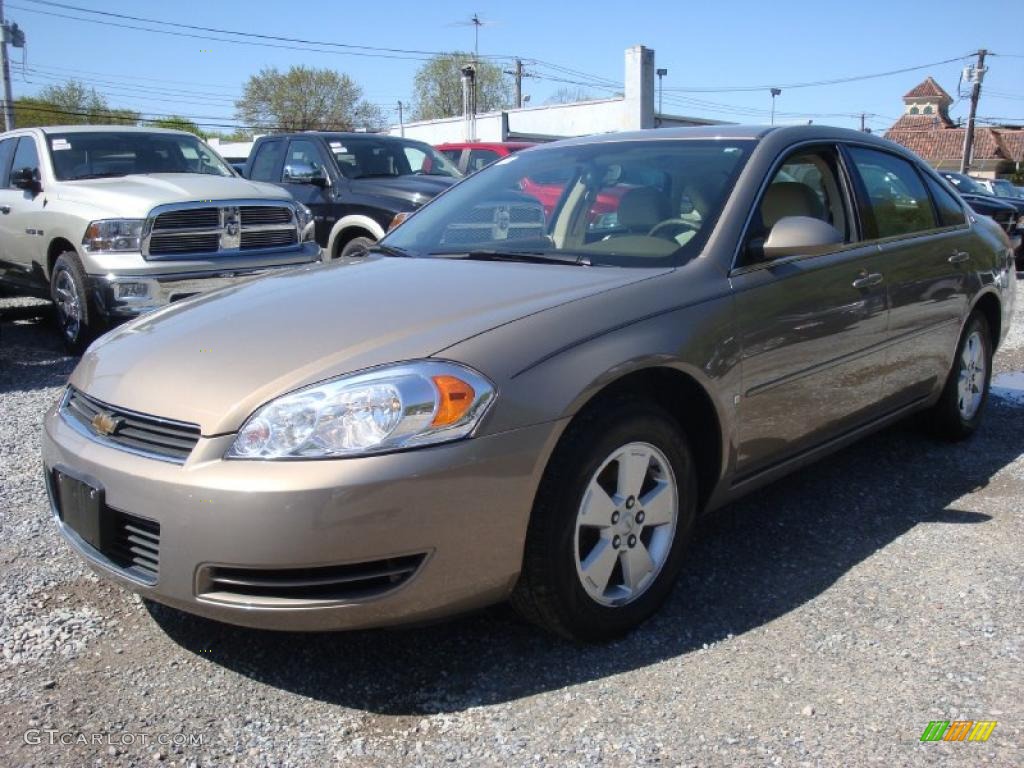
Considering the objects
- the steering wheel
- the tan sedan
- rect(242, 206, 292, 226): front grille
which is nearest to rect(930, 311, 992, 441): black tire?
the tan sedan

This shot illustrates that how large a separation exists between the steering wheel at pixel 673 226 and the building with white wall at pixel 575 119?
967 inches

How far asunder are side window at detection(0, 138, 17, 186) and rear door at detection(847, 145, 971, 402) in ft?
24.4

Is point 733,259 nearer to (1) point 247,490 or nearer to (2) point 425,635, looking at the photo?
(2) point 425,635

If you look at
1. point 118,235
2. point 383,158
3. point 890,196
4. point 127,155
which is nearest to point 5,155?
point 127,155

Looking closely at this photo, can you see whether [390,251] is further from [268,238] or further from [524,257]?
[268,238]

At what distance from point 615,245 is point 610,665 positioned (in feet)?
4.88

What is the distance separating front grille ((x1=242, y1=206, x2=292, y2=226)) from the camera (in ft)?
24.0

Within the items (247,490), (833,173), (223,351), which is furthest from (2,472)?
(833,173)

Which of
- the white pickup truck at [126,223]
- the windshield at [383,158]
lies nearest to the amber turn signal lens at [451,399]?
the white pickup truck at [126,223]

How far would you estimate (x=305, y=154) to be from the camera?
9.80 metres

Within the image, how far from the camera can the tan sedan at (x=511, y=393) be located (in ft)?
7.76

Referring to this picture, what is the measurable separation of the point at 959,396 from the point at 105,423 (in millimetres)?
4143

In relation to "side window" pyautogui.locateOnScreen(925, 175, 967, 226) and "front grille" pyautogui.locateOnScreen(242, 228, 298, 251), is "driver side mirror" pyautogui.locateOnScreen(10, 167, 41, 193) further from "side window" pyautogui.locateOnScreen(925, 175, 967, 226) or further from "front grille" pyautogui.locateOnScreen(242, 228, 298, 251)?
"side window" pyautogui.locateOnScreen(925, 175, 967, 226)

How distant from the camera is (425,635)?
2955 millimetres
